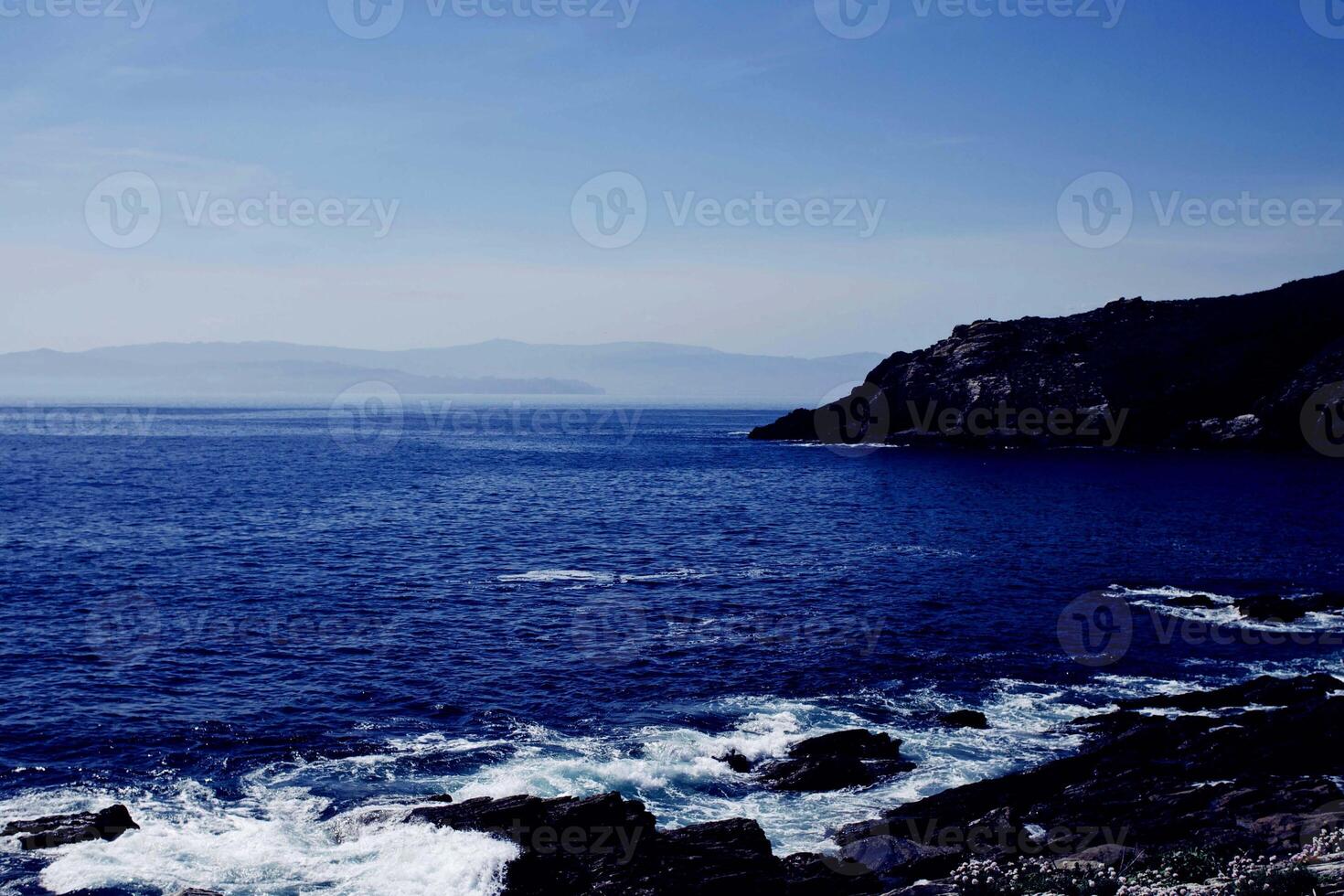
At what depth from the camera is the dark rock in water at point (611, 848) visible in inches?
869

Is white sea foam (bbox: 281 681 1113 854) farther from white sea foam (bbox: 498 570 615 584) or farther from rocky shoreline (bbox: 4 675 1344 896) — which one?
white sea foam (bbox: 498 570 615 584)

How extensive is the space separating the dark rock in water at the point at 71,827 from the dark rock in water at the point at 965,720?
26020 millimetres

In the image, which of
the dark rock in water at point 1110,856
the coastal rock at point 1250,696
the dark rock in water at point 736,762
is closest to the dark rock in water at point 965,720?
the coastal rock at point 1250,696

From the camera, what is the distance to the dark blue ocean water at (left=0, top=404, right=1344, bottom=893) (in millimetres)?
28062

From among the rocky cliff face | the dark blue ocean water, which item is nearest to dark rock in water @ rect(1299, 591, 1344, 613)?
the dark blue ocean water

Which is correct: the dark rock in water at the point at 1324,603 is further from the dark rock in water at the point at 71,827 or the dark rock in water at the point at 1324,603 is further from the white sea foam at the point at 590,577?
the dark rock in water at the point at 71,827

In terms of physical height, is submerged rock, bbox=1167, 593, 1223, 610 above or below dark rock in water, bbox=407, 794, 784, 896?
above

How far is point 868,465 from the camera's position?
127812 mm

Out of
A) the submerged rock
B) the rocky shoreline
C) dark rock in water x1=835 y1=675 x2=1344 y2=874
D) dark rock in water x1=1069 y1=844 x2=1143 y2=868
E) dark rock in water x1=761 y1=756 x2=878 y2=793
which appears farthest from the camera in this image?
the submerged rock

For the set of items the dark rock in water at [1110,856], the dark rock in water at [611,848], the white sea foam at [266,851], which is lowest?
the white sea foam at [266,851]

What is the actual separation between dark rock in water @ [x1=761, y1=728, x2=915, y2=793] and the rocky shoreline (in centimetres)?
6

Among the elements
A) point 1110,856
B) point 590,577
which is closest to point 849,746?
point 1110,856

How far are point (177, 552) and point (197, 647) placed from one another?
25.7 meters

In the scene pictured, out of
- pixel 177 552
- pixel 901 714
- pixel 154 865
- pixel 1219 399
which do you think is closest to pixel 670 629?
pixel 901 714
